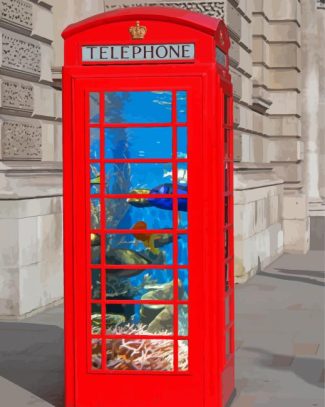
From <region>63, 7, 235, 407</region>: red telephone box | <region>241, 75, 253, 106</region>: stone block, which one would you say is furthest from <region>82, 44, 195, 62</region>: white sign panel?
<region>241, 75, 253, 106</region>: stone block

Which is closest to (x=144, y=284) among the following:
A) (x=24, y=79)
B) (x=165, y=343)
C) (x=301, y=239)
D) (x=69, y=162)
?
(x=165, y=343)

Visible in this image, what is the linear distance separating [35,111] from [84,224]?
5212 millimetres

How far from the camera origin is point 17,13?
36.0 feet

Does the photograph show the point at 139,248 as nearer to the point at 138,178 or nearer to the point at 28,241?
the point at 138,178

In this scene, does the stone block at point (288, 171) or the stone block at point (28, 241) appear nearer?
the stone block at point (28, 241)

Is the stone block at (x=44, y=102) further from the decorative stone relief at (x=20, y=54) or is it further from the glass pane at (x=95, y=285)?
the glass pane at (x=95, y=285)

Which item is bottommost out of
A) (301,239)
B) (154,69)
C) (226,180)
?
(301,239)

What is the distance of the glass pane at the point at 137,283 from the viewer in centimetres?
642

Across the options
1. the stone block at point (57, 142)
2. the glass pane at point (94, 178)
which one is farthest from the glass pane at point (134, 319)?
the stone block at point (57, 142)

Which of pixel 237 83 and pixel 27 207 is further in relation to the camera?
pixel 237 83

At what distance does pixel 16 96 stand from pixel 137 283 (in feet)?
16.3

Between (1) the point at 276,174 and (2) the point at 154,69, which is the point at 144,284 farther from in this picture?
(1) the point at 276,174

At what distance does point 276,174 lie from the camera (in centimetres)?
1983

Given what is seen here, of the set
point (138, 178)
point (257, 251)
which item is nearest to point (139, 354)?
point (138, 178)
